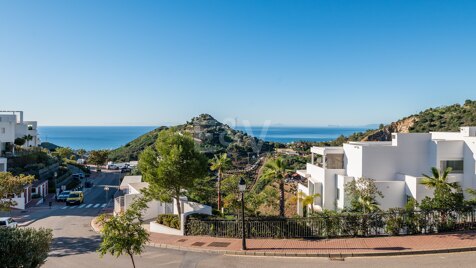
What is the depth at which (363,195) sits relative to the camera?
71.1 feet

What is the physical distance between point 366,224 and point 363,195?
128 inches

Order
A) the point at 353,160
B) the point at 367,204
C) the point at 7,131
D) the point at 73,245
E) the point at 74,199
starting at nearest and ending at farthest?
1. the point at 73,245
2. the point at 367,204
3. the point at 353,160
4. the point at 74,199
5. the point at 7,131

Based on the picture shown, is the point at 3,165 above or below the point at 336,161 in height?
below

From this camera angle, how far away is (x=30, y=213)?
108 feet

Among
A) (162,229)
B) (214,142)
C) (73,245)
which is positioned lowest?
(73,245)

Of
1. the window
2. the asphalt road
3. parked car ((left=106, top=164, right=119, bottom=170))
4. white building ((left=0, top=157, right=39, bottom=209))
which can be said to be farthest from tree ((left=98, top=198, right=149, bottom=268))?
parked car ((left=106, top=164, right=119, bottom=170))

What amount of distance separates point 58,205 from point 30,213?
17.0 ft

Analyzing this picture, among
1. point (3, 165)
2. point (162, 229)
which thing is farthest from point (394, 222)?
point (3, 165)

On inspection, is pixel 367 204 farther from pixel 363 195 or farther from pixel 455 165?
pixel 455 165

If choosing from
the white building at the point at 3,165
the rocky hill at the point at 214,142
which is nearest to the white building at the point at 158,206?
the white building at the point at 3,165

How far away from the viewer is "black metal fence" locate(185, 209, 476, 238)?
18.7 metres

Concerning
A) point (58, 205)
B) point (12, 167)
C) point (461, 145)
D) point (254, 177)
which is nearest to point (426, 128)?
point (254, 177)

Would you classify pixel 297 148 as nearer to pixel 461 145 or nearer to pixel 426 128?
pixel 426 128

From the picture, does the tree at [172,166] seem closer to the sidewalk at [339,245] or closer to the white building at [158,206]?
the white building at [158,206]
